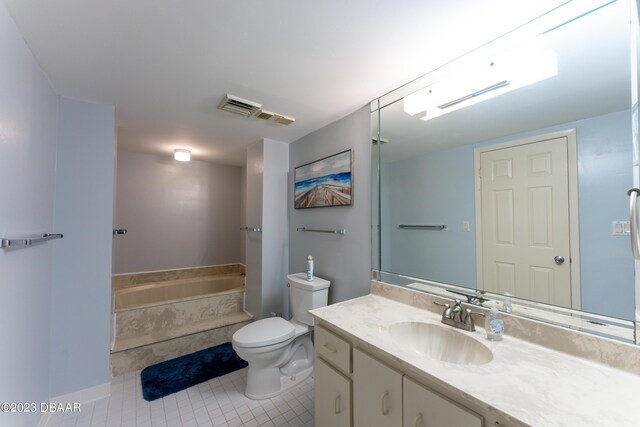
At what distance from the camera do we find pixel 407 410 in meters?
0.95

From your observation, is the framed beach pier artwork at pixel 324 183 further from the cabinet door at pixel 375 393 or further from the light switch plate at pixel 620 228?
the light switch plate at pixel 620 228

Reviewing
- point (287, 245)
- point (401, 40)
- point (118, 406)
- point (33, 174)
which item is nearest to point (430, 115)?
point (401, 40)

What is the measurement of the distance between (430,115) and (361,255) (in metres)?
1.08

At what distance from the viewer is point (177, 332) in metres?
2.57

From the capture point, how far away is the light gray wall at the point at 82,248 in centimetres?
178

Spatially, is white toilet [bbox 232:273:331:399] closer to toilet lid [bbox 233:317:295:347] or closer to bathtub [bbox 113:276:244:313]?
toilet lid [bbox 233:317:295:347]

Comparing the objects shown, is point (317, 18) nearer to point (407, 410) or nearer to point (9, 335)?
point (407, 410)

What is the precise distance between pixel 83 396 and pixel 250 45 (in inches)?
103

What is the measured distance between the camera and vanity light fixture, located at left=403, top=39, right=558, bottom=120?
1.15 meters

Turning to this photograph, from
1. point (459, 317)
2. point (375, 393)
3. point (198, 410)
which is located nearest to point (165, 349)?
point (198, 410)

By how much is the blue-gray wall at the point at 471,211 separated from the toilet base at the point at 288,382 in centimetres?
118

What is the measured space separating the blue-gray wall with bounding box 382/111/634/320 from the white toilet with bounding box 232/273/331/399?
0.75m

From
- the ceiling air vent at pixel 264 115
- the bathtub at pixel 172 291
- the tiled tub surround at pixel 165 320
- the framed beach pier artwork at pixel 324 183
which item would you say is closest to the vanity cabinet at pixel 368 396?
the framed beach pier artwork at pixel 324 183

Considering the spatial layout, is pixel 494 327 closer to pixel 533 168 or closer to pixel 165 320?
pixel 533 168
